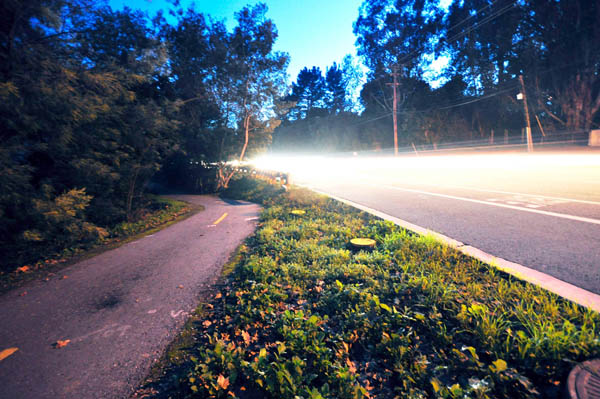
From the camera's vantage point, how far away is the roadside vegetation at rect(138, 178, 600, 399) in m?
2.00

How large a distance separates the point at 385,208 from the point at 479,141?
28610 mm

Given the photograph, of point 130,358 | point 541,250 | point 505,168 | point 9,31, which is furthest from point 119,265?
point 505,168

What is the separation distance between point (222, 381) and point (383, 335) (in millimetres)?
1475

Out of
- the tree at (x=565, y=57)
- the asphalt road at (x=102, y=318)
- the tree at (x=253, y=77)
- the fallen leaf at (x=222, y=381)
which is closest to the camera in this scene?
the fallen leaf at (x=222, y=381)

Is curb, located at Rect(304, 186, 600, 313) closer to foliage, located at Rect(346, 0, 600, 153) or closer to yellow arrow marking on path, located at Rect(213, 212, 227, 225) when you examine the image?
yellow arrow marking on path, located at Rect(213, 212, 227, 225)

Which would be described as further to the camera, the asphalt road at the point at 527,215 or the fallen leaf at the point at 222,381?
the asphalt road at the point at 527,215

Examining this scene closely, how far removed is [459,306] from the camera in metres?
2.71

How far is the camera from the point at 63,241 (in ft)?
20.2

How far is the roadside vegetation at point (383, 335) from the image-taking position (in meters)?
2.00

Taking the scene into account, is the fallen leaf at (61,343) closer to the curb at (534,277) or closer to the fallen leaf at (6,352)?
the fallen leaf at (6,352)

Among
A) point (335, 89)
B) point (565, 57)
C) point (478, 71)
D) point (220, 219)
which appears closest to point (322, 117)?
point (335, 89)

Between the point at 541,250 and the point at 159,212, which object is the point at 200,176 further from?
the point at 541,250

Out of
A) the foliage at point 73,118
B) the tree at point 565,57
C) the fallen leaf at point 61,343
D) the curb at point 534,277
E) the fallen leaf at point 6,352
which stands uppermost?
the tree at point 565,57

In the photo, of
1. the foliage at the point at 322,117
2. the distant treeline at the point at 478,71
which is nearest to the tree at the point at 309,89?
the foliage at the point at 322,117
